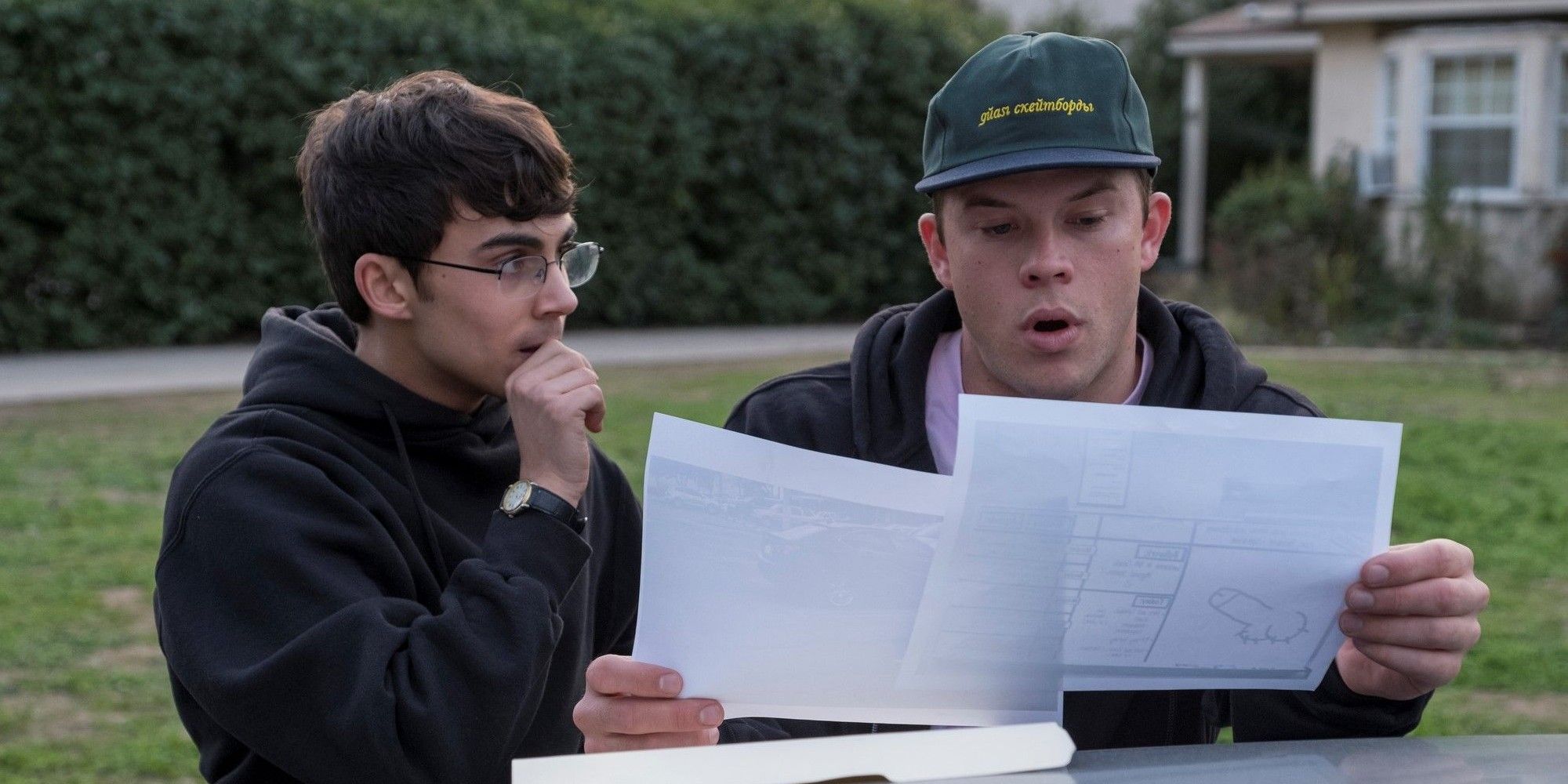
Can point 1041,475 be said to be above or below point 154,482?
above

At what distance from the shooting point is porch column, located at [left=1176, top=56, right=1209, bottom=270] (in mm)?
20969

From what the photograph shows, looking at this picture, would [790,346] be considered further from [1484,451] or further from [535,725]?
[535,725]

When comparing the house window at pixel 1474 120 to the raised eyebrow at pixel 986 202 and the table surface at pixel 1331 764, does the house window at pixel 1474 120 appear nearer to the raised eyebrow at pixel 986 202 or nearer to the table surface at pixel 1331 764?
the raised eyebrow at pixel 986 202

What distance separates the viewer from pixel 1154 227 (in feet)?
7.84

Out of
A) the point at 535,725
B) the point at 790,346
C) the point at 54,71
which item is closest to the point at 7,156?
the point at 54,71

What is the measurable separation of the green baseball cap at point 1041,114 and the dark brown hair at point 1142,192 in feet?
0.10

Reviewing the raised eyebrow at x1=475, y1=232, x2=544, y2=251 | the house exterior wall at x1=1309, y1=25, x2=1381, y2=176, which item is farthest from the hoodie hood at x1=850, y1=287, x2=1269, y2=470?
the house exterior wall at x1=1309, y1=25, x2=1381, y2=176

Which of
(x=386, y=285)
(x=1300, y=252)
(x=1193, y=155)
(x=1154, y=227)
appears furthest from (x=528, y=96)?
(x=1154, y=227)

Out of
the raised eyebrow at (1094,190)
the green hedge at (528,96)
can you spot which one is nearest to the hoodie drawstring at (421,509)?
the raised eyebrow at (1094,190)

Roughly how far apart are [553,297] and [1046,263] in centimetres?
79

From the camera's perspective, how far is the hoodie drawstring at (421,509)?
2465 mm

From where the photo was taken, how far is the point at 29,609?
581 cm

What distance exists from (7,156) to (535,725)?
35.9 feet

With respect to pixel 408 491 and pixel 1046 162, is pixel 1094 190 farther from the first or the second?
pixel 408 491
